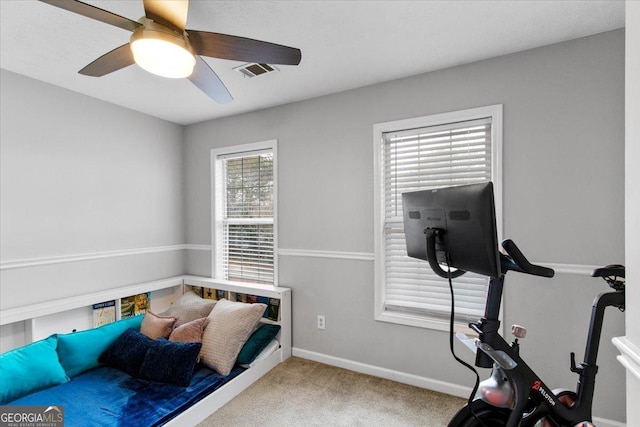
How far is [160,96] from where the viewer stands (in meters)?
2.84

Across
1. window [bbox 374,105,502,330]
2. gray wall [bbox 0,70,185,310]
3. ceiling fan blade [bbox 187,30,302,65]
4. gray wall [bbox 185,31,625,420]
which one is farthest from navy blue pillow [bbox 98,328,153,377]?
ceiling fan blade [bbox 187,30,302,65]

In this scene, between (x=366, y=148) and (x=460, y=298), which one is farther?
(x=366, y=148)

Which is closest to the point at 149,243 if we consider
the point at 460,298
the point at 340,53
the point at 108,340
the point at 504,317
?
the point at 108,340

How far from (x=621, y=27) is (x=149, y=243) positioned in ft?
14.1

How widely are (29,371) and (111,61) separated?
208 centimetres

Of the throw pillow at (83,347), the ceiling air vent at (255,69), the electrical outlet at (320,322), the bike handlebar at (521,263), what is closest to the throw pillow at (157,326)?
the throw pillow at (83,347)

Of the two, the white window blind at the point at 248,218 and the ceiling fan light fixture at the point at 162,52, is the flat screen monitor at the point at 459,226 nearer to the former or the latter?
the ceiling fan light fixture at the point at 162,52

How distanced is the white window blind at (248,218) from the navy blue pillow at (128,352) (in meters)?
1.19

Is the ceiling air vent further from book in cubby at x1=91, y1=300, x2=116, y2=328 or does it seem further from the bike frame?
book in cubby at x1=91, y1=300, x2=116, y2=328

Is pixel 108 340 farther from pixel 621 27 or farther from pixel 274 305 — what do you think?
pixel 621 27

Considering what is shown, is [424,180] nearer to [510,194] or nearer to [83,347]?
[510,194]

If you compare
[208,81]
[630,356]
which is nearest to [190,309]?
[208,81]

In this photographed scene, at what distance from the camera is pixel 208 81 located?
1.73 meters

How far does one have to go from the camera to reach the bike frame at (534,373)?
4.28 feet
